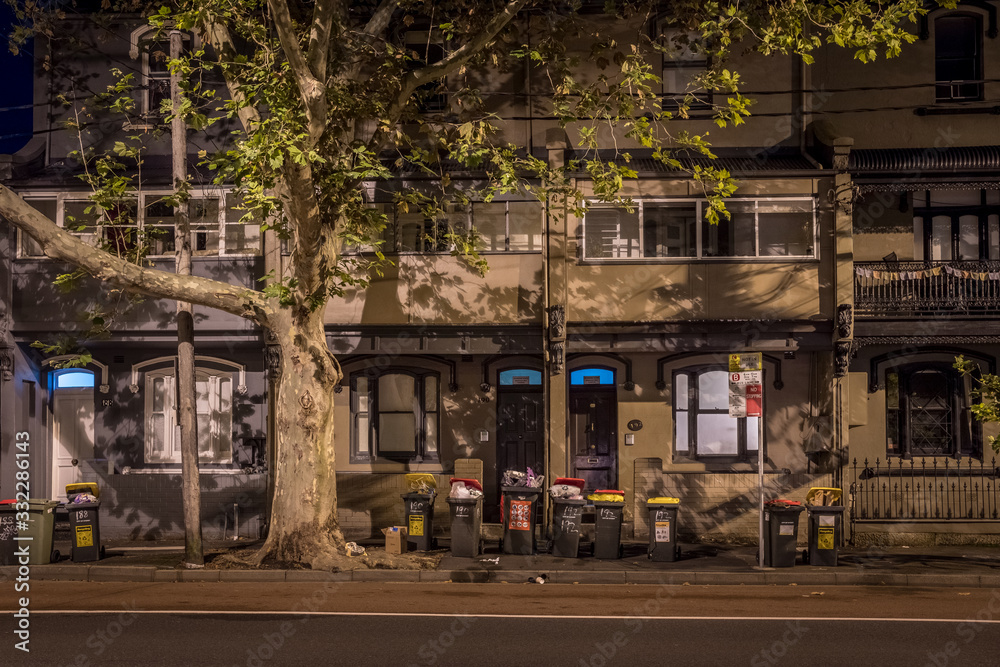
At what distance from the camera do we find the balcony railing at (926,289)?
17.9 meters

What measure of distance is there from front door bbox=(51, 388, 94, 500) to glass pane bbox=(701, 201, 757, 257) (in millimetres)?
12226

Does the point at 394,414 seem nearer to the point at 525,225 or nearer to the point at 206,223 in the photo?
the point at 525,225

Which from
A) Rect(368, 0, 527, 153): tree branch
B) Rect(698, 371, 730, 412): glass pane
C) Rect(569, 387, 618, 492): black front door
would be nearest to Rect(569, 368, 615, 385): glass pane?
Rect(569, 387, 618, 492): black front door

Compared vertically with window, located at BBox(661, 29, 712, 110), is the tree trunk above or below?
below

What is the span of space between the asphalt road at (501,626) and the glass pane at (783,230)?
23.2 ft

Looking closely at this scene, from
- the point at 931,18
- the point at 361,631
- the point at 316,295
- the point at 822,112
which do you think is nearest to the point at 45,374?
the point at 316,295

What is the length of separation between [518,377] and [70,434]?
881cm

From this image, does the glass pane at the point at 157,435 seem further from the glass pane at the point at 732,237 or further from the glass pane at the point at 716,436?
the glass pane at the point at 732,237

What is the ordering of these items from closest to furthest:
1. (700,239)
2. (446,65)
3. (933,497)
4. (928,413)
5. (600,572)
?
(446,65)
(600,572)
(933,497)
(700,239)
(928,413)

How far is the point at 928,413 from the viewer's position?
19172 mm

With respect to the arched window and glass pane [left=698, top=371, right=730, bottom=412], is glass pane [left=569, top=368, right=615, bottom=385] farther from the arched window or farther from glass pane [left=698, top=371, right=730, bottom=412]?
the arched window

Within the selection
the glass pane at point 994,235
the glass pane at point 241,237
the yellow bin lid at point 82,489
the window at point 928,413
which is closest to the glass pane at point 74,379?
the glass pane at point 241,237

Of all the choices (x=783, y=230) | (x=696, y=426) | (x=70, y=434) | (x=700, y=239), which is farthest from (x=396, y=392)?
(x=783, y=230)

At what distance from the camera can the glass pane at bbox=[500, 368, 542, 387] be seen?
19406 millimetres
